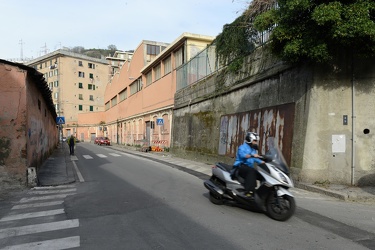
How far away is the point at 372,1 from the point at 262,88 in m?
5.30

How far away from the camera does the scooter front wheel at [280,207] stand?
5902 mm

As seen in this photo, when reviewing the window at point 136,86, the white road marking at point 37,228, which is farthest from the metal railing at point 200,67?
the window at point 136,86

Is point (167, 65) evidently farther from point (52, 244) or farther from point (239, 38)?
point (52, 244)

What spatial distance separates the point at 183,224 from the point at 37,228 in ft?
8.68

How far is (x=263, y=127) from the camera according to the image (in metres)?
12.2

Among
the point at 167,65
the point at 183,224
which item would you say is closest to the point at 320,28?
the point at 183,224

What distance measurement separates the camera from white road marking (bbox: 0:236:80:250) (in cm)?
472

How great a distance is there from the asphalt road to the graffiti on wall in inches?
96.1

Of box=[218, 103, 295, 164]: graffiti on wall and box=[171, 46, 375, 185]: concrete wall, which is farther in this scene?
box=[218, 103, 295, 164]: graffiti on wall

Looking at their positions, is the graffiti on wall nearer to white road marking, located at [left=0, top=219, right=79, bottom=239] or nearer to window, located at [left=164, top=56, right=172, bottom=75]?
white road marking, located at [left=0, top=219, right=79, bottom=239]

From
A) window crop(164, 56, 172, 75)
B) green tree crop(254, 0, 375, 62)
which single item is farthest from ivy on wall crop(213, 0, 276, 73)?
window crop(164, 56, 172, 75)

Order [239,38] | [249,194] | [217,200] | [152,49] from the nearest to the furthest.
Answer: [249,194] < [217,200] < [239,38] < [152,49]

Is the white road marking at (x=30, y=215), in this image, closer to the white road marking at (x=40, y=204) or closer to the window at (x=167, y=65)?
the white road marking at (x=40, y=204)

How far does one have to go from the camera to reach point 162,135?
1243 inches
